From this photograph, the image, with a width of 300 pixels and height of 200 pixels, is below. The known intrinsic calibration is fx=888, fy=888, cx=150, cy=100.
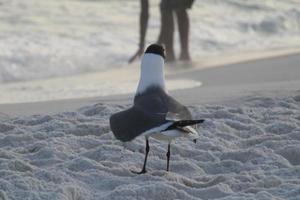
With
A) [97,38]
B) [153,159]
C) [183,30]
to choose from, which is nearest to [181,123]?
[153,159]

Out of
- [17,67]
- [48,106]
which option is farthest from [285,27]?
[48,106]

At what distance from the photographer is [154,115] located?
172 inches

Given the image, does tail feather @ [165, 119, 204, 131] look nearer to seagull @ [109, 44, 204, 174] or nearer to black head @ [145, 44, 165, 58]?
seagull @ [109, 44, 204, 174]

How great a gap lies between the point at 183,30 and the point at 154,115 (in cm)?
826

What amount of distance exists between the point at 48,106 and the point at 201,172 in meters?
2.94

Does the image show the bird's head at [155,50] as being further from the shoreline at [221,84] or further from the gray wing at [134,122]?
the shoreline at [221,84]

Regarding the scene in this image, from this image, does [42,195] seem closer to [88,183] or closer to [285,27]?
[88,183]

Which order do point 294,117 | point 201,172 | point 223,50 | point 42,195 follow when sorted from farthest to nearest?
point 223,50 → point 294,117 → point 201,172 → point 42,195

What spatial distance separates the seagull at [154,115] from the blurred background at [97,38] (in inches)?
147

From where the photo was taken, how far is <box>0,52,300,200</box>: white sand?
4.34 metres

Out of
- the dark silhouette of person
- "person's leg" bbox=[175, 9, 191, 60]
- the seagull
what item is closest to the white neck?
the seagull

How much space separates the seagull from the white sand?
262 millimetres

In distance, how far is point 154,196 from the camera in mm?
4242

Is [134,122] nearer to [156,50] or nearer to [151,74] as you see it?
[151,74]
